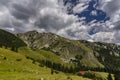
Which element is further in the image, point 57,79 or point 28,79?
point 57,79

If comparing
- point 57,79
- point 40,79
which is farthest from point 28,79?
point 57,79

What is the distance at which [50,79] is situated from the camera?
5134cm

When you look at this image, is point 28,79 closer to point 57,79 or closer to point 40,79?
point 40,79

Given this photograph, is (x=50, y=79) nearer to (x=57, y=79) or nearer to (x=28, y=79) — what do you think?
(x=57, y=79)

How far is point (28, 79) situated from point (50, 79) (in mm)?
5476

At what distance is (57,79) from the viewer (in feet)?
173

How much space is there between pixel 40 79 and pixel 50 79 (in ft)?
9.28

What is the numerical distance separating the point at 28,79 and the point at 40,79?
2.76 m

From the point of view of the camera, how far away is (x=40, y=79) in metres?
49.6

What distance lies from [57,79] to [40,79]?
4.99 meters

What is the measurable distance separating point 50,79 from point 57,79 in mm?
2163

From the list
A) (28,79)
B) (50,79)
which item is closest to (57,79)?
(50,79)
